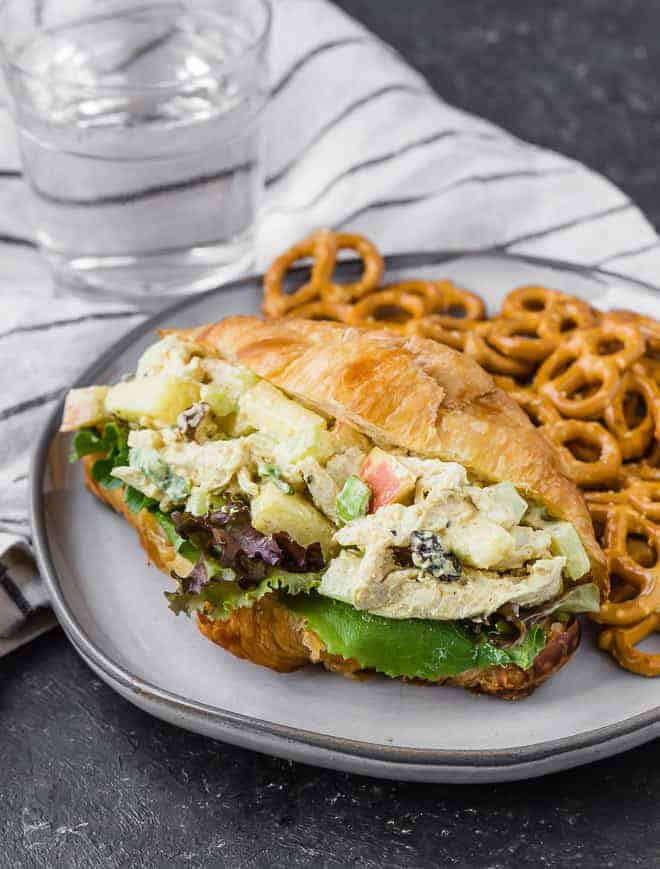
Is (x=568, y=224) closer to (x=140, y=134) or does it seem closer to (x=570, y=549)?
(x=140, y=134)

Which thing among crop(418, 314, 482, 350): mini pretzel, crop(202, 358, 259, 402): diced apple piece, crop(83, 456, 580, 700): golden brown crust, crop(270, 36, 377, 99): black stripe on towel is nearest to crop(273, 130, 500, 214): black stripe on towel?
crop(270, 36, 377, 99): black stripe on towel

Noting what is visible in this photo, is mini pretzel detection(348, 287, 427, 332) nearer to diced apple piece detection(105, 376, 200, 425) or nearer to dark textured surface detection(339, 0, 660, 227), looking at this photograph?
diced apple piece detection(105, 376, 200, 425)

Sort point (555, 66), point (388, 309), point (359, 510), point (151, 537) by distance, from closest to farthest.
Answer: point (359, 510), point (151, 537), point (388, 309), point (555, 66)

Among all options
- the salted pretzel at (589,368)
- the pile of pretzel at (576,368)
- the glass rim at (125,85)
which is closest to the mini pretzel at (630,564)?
the pile of pretzel at (576,368)

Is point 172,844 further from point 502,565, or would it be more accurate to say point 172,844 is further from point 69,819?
point 502,565

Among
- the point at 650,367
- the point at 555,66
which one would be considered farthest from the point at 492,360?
the point at 555,66

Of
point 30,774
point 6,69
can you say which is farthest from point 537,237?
point 30,774
